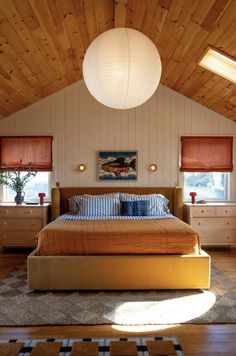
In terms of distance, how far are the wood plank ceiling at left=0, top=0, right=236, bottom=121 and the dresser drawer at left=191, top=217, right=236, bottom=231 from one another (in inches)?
71.1

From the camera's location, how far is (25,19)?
2.94 m

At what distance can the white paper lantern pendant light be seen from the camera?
2162 mm

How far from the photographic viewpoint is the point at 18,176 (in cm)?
524

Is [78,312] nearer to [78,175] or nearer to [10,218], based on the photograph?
[10,218]

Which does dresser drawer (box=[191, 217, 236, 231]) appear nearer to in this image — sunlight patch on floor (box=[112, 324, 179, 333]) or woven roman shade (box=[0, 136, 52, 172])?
sunlight patch on floor (box=[112, 324, 179, 333])

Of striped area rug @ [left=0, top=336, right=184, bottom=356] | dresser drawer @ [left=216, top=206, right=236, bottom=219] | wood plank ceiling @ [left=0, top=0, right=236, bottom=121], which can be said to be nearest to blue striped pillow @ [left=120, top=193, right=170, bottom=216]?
dresser drawer @ [left=216, top=206, right=236, bottom=219]

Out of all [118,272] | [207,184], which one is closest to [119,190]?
[207,184]

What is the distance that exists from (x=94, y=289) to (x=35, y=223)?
198 cm

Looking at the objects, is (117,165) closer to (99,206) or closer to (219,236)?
(99,206)

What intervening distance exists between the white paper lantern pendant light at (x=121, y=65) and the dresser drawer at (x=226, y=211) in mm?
3244

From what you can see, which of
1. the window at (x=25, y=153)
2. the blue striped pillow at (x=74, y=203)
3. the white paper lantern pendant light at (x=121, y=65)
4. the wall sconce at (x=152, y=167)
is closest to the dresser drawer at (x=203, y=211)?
the wall sconce at (x=152, y=167)

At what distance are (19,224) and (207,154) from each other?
3437mm

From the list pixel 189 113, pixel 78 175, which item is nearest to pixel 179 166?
pixel 189 113

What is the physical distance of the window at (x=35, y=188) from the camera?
5.46 metres
